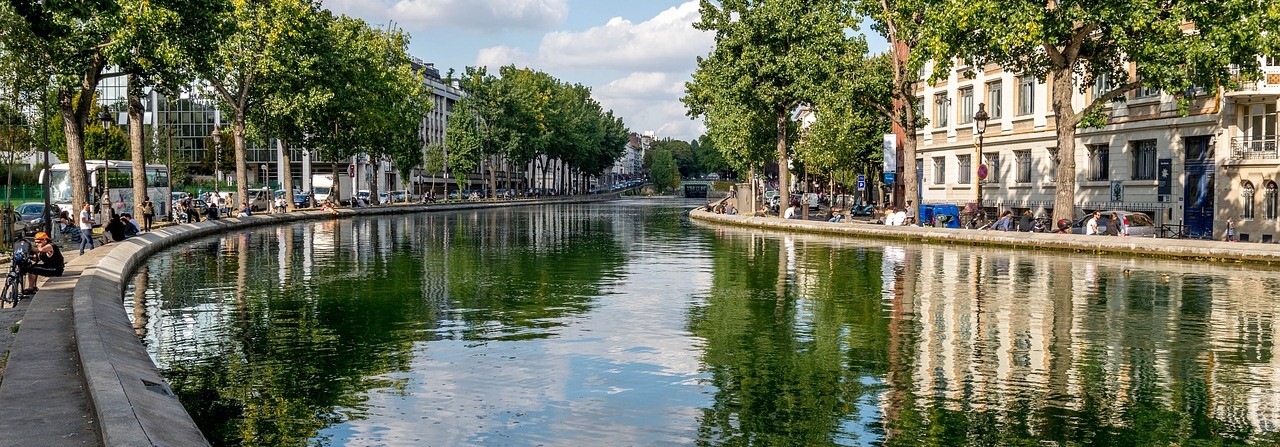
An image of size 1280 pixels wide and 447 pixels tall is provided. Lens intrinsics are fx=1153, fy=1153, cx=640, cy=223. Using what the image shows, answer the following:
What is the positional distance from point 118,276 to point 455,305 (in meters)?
7.87

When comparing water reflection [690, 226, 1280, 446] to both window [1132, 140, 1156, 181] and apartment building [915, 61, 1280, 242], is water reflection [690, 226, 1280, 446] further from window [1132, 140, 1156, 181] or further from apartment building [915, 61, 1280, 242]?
window [1132, 140, 1156, 181]

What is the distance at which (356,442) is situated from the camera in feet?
30.7

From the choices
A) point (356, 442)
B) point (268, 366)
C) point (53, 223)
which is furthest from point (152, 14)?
point (356, 442)

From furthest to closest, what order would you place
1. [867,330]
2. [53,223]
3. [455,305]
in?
1. [53,223]
2. [455,305]
3. [867,330]

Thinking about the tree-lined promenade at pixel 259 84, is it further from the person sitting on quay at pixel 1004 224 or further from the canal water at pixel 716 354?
the person sitting on quay at pixel 1004 224

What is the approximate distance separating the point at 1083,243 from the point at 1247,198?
1238 centimetres

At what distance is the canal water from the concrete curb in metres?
3.51

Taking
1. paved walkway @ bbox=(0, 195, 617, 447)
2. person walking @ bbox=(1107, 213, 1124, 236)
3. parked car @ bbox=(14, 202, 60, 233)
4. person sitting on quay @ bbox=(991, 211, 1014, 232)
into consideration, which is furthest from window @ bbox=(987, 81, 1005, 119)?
paved walkway @ bbox=(0, 195, 617, 447)

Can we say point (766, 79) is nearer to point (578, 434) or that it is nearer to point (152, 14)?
point (152, 14)

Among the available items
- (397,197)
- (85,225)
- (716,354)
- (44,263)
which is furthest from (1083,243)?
(397,197)

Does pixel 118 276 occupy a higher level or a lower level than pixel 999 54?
lower

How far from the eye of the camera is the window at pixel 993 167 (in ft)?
188

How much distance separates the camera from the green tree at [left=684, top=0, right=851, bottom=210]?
55044 mm

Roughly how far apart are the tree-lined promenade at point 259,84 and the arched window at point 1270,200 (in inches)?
1490
